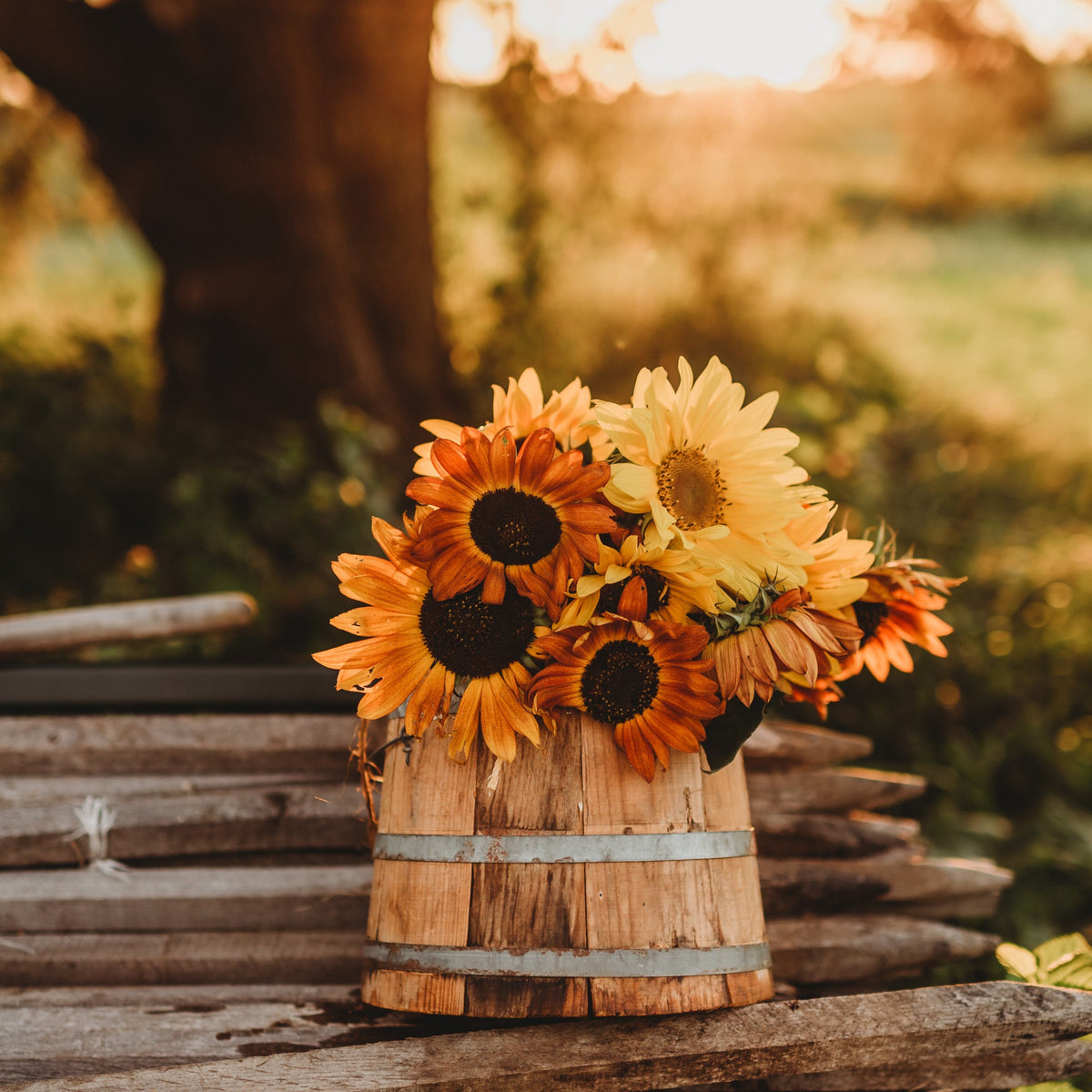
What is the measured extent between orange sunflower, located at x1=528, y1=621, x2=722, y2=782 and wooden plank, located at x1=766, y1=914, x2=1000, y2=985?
75cm

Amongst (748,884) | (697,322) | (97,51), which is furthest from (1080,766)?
(97,51)

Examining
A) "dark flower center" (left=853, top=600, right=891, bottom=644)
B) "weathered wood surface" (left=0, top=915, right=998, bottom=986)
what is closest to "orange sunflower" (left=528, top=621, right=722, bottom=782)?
"dark flower center" (left=853, top=600, right=891, bottom=644)

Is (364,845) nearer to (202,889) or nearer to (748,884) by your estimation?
(202,889)

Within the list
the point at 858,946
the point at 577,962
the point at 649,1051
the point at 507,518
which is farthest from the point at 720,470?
the point at 858,946

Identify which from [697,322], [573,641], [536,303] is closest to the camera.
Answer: [573,641]

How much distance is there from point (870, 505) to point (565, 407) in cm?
296

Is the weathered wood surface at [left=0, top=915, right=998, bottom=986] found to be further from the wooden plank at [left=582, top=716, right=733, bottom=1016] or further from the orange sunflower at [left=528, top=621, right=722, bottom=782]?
the orange sunflower at [left=528, top=621, right=722, bottom=782]

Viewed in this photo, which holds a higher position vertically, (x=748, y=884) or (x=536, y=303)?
(x=536, y=303)

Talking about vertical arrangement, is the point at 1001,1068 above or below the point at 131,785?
below

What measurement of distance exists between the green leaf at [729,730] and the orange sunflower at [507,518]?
11.1 inches

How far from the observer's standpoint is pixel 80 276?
28.3 ft

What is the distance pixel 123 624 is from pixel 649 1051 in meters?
1.49

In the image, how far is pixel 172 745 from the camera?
1.85 meters

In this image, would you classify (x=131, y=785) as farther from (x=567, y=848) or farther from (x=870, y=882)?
(x=870, y=882)
